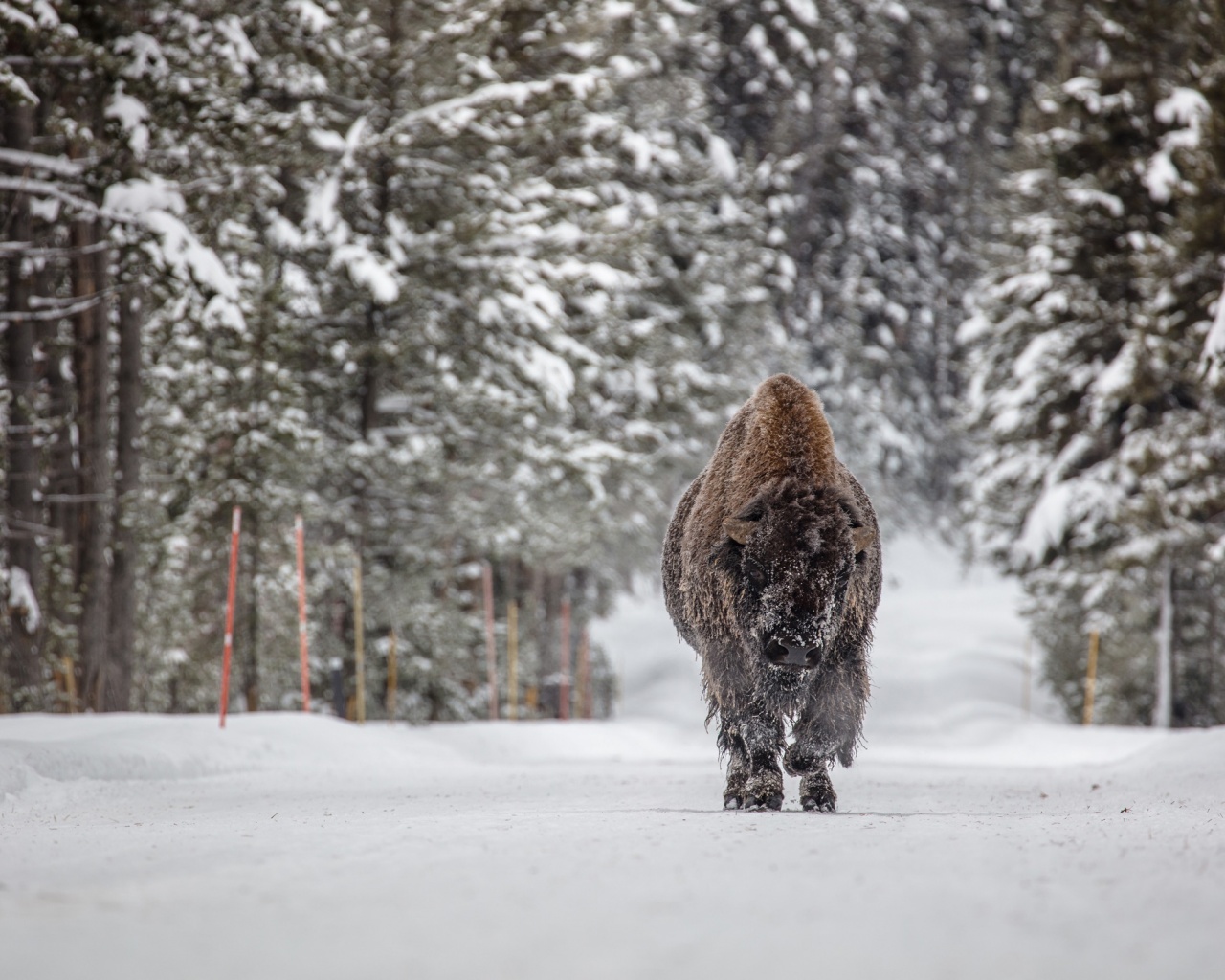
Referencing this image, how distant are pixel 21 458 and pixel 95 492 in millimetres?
728

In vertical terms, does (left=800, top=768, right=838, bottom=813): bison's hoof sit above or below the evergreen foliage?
below

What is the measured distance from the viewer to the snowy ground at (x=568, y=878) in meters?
3.01

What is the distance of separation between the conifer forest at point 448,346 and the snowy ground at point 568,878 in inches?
213

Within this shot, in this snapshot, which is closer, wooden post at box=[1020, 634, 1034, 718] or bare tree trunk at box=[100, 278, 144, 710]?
bare tree trunk at box=[100, 278, 144, 710]

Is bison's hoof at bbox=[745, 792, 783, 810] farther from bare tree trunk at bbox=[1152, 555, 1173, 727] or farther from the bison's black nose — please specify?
bare tree trunk at bbox=[1152, 555, 1173, 727]

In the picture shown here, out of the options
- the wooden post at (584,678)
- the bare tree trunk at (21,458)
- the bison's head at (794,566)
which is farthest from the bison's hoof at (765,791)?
the wooden post at (584,678)

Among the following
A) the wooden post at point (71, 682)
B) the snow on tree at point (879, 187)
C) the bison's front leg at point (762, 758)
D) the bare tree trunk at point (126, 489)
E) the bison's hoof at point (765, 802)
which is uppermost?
the snow on tree at point (879, 187)

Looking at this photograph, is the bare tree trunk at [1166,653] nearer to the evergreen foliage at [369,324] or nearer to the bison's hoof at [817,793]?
the evergreen foliage at [369,324]

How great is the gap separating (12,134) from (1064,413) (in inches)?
680

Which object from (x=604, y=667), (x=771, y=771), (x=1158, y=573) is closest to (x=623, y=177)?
(x=604, y=667)

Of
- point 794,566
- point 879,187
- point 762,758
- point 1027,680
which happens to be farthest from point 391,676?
point 879,187

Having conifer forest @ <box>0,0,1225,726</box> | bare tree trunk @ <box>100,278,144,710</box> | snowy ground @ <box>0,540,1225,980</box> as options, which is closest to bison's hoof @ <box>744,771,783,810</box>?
snowy ground @ <box>0,540,1225,980</box>

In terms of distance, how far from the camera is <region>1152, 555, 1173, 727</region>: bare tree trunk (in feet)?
65.9

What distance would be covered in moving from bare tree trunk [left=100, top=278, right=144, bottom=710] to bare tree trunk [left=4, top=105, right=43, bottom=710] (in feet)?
3.64
